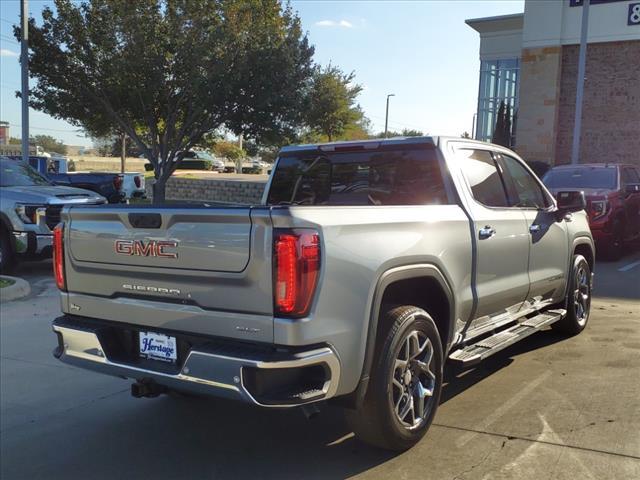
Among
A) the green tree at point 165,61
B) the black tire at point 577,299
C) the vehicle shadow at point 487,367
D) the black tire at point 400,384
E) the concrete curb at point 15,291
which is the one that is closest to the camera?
the black tire at point 400,384

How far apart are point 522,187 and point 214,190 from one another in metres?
24.2

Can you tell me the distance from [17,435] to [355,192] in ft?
9.75

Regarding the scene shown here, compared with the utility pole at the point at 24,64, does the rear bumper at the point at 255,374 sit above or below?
below

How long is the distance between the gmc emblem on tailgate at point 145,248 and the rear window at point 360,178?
192 cm

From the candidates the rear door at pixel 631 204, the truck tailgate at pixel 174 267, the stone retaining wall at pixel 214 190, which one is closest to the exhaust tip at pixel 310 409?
the truck tailgate at pixel 174 267

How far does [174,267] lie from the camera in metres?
3.32

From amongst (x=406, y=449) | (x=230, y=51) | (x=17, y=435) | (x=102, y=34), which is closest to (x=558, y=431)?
(x=406, y=449)

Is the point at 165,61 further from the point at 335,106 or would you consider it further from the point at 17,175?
the point at 335,106

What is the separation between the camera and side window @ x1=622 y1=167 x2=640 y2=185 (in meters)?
12.2

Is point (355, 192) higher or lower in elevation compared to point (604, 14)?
lower

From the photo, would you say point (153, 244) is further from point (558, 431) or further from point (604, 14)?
point (604, 14)

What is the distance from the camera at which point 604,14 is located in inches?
912

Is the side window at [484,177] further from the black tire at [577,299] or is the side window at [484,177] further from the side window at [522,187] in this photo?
the black tire at [577,299]

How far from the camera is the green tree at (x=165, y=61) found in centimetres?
1866
